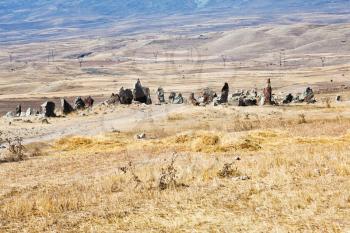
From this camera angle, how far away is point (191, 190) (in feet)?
→ 53.0

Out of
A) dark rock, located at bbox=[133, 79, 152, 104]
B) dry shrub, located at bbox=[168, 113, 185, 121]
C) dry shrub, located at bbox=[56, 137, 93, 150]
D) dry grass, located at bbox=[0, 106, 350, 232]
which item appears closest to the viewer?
dry grass, located at bbox=[0, 106, 350, 232]

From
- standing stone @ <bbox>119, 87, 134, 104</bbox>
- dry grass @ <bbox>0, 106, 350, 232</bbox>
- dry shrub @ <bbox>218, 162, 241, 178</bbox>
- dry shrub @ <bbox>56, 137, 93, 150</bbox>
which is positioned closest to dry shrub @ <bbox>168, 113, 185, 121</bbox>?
dry shrub @ <bbox>56, 137, 93, 150</bbox>

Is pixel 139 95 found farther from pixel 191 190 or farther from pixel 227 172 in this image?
pixel 191 190

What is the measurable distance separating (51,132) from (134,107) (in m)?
14.9

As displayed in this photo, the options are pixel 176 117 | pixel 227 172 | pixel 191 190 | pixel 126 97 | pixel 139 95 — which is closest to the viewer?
pixel 191 190

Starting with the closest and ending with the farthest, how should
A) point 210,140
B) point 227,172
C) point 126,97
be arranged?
point 227,172, point 210,140, point 126,97

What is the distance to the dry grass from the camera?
43.0ft

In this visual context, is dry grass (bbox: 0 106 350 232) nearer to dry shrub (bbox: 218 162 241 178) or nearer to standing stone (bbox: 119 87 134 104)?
dry shrub (bbox: 218 162 241 178)

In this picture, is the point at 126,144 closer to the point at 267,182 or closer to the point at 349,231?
the point at 267,182

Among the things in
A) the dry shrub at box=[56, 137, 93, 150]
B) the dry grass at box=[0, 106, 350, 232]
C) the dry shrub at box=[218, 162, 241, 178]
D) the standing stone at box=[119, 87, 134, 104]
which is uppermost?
the standing stone at box=[119, 87, 134, 104]

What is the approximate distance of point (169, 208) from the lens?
14406 millimetres

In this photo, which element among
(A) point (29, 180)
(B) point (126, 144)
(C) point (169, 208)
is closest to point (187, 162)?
(A) point (29, 180)

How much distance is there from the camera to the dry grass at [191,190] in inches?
516

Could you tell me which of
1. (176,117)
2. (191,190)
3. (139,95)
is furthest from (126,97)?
(191,190)
